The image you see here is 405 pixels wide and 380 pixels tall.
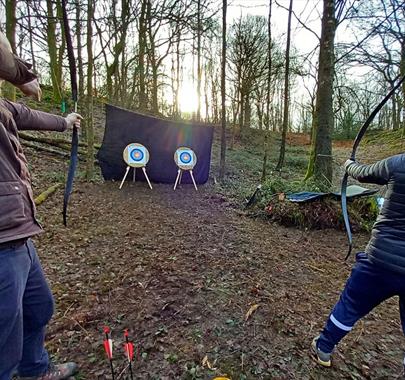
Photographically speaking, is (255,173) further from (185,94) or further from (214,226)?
(185,94)

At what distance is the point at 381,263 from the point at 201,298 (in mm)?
1148

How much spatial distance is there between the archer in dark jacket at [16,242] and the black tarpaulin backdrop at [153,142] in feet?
13.9

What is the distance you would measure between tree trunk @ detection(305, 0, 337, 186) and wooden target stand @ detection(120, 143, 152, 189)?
297 centimetres

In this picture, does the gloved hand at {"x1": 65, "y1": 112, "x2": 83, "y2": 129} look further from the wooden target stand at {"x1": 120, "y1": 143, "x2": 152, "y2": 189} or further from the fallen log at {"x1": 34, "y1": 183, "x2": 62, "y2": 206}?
the wooden target stand at {"x1": 120, "y1": 143, "x2": 152, "y2": 189}

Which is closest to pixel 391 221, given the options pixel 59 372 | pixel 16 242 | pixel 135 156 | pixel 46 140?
pixel 16 242

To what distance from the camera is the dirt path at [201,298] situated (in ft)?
5.08

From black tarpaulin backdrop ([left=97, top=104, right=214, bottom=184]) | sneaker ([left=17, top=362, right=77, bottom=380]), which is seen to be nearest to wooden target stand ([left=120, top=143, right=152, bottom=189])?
black tarpaulin backdrop ([left=97, top=104, right=214, bottom=184])

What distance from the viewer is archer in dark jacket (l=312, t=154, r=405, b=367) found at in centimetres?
132

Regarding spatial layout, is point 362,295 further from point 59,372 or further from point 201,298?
point 59,372

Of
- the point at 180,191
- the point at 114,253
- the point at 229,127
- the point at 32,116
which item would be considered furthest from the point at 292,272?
the point at 229,127

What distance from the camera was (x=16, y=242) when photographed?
0.98 m

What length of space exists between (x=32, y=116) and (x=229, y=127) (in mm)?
14431

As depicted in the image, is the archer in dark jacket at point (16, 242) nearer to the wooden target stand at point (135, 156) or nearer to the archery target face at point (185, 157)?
the wooden target stand at point (135, 156)

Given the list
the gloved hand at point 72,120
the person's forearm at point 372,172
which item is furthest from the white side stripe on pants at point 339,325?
the gloved hand at point 72,120
